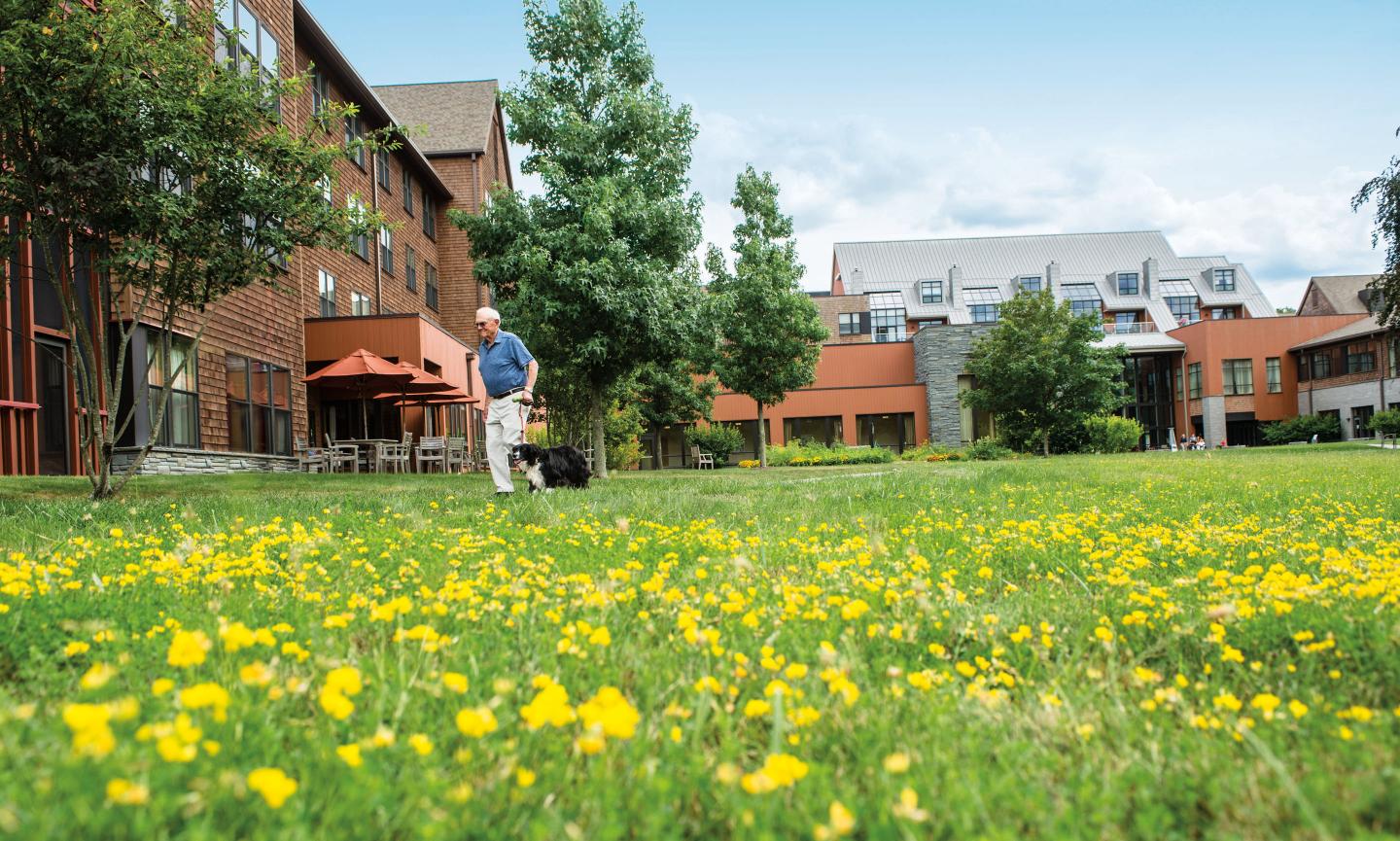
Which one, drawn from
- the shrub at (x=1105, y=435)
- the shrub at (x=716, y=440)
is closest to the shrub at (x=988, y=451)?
the shrub at (x=1105, y=435)

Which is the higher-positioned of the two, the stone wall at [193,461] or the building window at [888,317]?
the building window at [888,317]

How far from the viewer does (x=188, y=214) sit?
26.6ft

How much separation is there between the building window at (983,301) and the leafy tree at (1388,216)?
142ft

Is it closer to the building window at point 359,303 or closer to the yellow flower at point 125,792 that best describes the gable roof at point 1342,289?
the building window at point 359,303

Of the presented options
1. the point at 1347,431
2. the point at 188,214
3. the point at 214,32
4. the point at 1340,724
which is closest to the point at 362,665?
the point at 1340,724

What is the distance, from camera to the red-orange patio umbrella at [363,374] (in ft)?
55.8

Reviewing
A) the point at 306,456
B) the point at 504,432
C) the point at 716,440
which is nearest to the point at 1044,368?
the point at 716,440

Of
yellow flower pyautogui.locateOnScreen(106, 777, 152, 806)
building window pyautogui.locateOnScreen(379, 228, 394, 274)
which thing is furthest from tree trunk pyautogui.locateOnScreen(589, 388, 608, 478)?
yellow flower pyautogui.locateOnScreen(106, 777, 152, 806)

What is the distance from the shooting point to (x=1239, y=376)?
159ft

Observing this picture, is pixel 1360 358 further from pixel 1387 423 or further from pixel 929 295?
pixel 929 295

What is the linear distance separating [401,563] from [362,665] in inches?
73.5

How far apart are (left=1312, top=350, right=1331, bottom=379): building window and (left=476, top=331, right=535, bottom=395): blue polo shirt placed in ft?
172

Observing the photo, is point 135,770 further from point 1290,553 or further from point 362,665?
point 1290,553

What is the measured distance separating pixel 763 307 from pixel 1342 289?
5450cm
